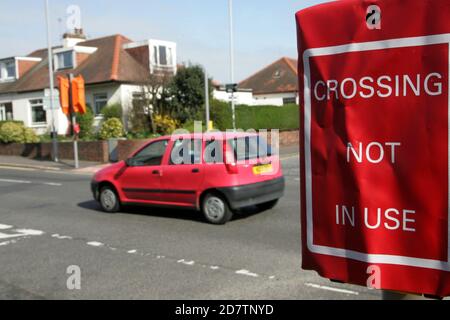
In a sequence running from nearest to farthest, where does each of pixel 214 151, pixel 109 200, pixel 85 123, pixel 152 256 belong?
pixel 152 256 → pixel 214 151 → pixel 109 200 → pixel 85 123

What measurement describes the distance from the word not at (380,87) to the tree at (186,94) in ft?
81.2

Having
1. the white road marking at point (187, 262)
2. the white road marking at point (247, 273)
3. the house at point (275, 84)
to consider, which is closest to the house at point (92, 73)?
the house at point (275, 84)

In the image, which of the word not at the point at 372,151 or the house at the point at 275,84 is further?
the house at the point at 275,84

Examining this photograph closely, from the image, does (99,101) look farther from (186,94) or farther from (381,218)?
(381,218)

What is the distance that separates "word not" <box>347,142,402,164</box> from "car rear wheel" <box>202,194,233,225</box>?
668 centimetres

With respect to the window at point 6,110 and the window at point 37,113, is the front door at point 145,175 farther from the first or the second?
the window at point 6,110

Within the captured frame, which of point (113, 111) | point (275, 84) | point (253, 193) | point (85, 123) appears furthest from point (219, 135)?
point (275, 84)

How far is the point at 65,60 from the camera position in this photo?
3406 centimetres

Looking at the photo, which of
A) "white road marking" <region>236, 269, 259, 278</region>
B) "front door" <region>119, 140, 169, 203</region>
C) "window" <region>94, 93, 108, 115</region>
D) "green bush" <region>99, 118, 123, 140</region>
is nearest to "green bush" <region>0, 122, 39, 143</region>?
"window" <region>94, 93, 108, 115</region>

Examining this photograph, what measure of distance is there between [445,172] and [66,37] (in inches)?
1608

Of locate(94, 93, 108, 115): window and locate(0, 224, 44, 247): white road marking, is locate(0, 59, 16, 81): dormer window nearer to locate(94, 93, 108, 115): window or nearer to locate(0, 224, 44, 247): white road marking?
locate(94, 93, 108, 115): window

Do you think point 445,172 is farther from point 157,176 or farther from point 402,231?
point 157,176

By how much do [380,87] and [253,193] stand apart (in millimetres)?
6944

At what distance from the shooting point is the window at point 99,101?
100 ft
